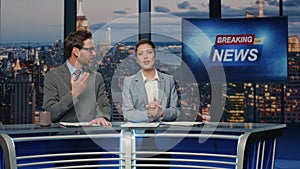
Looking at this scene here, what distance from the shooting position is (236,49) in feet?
18.2

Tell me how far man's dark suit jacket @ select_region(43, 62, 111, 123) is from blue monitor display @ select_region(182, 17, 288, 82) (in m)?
2.72

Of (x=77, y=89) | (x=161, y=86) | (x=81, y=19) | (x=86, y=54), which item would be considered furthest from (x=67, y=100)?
(x=81, y=19)

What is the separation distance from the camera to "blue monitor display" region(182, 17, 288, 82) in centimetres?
546

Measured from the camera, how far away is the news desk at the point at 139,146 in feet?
8.02

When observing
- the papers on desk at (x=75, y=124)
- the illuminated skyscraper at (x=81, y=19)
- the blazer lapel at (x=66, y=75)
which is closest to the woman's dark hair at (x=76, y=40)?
the blazer lapel at (x=66, y=75)

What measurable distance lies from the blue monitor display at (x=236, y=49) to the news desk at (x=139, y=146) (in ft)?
9.57

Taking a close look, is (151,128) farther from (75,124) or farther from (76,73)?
(76,73)

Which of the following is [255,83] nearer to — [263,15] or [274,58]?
[274,58]

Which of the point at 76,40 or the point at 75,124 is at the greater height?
the point at 76,40

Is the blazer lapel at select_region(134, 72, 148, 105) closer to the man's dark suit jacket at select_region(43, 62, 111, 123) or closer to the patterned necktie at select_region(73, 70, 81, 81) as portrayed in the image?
the man's dark suit jacket at select_region(43, 62, 111, 123)

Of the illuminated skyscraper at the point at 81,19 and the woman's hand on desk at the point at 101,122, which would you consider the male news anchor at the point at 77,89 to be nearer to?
the woman's hand on desk at the point at 101,122

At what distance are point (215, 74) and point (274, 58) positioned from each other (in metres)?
Answer: 0.70

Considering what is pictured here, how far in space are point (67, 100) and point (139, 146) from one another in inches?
20.8

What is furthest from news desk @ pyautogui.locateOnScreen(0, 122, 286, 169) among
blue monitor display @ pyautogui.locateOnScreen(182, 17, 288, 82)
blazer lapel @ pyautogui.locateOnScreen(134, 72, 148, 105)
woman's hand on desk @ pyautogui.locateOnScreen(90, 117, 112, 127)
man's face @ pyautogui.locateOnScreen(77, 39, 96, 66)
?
blue monitor display @ pyautogui.locateOnScreen(182, 17, 288, 82)
